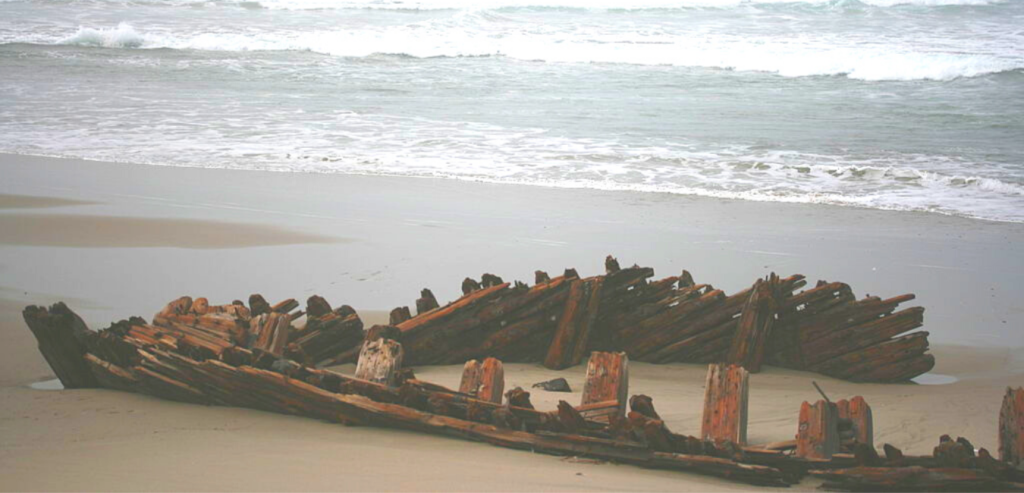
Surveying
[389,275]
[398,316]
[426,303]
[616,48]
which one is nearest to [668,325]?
[426,303]

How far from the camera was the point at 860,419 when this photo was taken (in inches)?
140

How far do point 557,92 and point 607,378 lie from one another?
53.4ft

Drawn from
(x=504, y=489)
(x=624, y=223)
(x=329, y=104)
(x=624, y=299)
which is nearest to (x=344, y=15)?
(x=329, y=104)

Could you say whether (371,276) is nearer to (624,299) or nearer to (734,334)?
(624,299)

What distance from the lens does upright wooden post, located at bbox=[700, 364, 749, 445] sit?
142 inches

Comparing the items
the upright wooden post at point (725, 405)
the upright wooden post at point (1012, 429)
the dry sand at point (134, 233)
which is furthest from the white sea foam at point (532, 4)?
the upright wooden post at point (1012, 429)

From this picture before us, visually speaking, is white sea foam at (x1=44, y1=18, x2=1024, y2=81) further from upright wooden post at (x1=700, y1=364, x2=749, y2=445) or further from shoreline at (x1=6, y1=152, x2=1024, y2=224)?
upright wooden post at (x1=700, y1=364, x2=749, y2=445)

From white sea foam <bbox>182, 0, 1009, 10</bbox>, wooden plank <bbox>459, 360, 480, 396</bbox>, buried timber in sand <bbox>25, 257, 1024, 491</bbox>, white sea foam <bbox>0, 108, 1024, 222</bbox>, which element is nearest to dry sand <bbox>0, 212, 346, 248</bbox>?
white sea foam <bbox>0, 108, 1024, 222</bbox>

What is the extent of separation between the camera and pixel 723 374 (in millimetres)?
3656

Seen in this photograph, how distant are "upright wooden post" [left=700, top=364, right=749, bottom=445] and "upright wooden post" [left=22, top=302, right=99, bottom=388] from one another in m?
2.86

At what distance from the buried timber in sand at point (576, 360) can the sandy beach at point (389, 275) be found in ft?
0.31

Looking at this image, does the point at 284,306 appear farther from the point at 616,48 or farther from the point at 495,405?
the point at 616,48

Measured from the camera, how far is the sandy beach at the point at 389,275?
3605 millimetres

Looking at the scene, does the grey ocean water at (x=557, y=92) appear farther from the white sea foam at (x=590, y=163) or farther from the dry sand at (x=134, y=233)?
the dry sand at (x=134, y=233)
